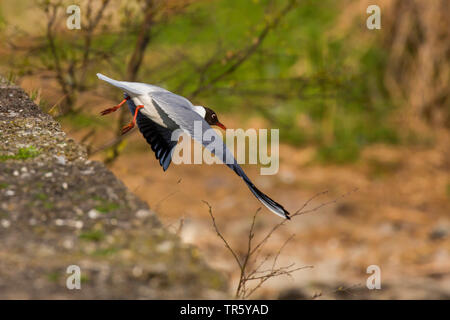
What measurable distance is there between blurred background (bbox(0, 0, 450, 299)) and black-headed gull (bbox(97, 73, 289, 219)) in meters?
2.99

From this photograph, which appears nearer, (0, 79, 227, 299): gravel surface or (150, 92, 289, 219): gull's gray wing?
(0, 79, 227, 299): gravel surface

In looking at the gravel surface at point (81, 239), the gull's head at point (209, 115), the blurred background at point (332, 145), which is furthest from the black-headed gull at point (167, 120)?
the blurred background at point (332, 145)

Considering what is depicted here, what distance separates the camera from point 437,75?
31.8 feet

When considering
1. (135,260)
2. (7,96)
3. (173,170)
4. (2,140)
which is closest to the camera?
(135,260)

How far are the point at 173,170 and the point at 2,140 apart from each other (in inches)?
263

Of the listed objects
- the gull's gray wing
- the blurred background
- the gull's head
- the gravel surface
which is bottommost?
the gravel surface

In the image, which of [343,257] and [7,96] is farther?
[343,257]

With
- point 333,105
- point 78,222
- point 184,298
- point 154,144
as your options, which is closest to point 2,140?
point 154,144

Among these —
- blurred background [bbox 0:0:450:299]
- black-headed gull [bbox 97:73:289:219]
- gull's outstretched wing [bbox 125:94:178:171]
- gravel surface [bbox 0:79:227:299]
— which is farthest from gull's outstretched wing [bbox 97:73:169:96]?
blurred background [bbox 0:0:450:299]

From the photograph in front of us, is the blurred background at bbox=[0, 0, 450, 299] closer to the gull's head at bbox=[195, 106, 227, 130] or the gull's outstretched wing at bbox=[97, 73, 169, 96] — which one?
the gull's head at bbox=[195, 106, 227, 130]

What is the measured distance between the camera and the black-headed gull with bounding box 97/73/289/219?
242 cm

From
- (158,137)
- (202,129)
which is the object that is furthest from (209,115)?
(202,129)

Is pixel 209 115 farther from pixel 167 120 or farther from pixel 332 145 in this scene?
pixel 332 145
